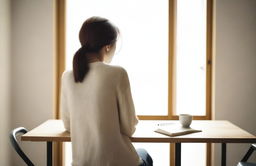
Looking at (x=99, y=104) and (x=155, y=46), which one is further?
(x=155, y=46)

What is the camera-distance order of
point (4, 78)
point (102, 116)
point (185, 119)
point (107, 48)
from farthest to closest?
point (4, 78)
point (185, 119)
point (107, 48)
point (102, 116)

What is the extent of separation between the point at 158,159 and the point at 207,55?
1089 millimetres

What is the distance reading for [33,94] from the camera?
97.0 inches

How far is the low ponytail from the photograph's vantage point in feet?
4.00

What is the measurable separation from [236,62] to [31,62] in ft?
6.01

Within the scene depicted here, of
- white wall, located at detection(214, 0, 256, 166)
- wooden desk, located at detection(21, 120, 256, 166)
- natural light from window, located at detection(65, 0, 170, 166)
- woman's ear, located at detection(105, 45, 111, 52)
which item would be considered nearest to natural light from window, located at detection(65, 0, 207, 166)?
natural light from window, located at detection(65, 0, 170, 166)

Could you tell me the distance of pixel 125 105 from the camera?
48.9 inches

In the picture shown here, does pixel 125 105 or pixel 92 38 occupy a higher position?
pixel 92 38

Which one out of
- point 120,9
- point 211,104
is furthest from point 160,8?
point 211,104

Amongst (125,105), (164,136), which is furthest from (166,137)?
(125,105)

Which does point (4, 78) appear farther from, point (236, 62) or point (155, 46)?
point (236, 62)

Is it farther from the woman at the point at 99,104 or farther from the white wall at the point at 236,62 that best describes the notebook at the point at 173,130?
the white wall at the point at 236,62

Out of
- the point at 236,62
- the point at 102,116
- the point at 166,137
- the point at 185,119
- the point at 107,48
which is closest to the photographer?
the point at 102,116

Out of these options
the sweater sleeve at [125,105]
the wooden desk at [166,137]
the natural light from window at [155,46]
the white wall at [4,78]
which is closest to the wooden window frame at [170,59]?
the natural light from window at [155,46]
